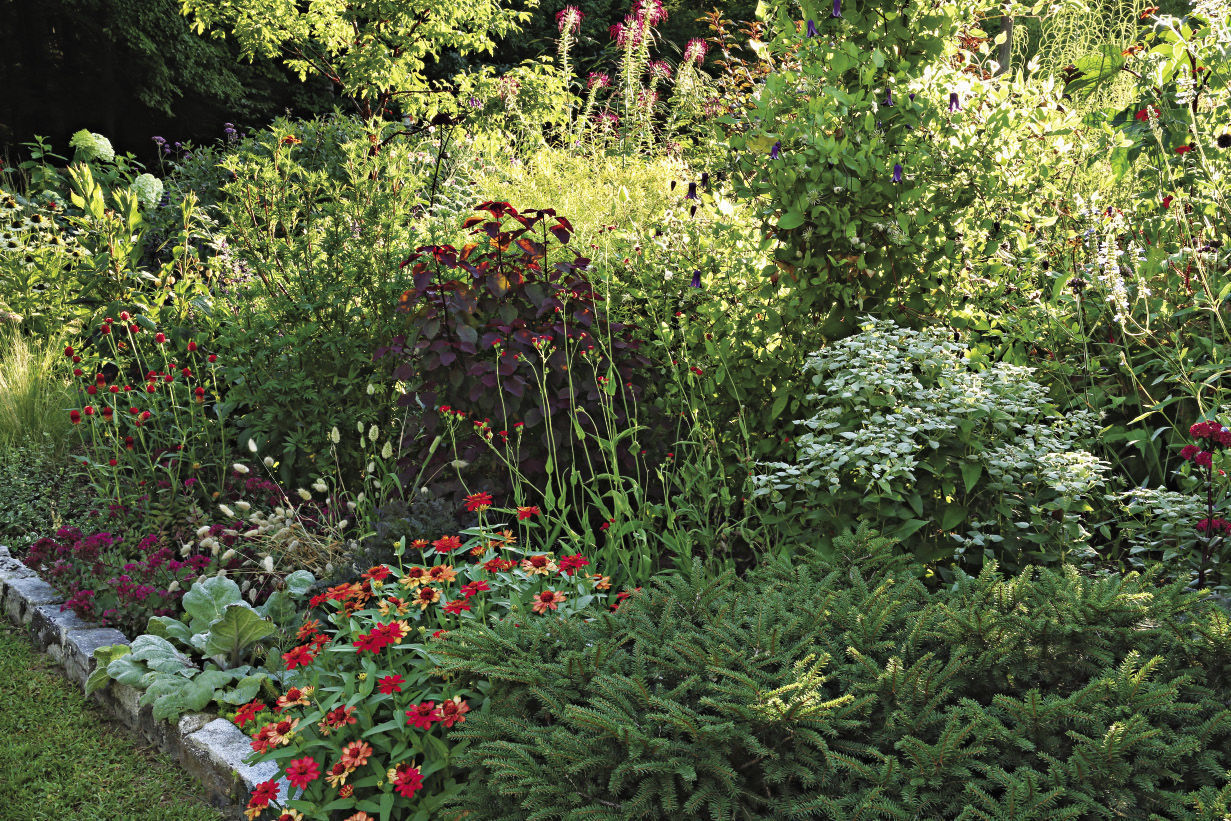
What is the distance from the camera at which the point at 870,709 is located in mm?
1714

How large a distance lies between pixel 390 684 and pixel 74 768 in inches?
48.7

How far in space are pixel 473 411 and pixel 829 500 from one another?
139 cm

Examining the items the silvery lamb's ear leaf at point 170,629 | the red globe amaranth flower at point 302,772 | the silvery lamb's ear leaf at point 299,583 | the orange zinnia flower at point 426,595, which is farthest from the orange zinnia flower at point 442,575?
the silvery lamb's ear leaf at point 170,629

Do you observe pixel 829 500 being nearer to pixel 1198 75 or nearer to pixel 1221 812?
pixel 1221 812

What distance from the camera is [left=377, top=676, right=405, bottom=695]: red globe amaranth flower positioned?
2.14 metres

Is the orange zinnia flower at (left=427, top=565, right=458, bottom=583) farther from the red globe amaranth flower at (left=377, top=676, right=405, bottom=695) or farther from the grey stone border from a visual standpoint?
the grey stone border

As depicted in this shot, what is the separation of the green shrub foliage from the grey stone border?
0.80m

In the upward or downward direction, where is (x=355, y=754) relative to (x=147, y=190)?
downward

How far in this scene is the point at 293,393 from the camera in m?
4.04

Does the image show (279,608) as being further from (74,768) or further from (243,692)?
(74,768)

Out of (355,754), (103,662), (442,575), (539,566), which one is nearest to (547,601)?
(539,566)

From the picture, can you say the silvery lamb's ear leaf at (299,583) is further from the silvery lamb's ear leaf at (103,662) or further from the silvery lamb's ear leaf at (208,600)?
the silvery lamb's ear leaf at (103,662)

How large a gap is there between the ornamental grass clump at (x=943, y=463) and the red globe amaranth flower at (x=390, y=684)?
3.71ft

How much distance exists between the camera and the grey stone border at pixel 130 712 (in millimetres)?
2453
